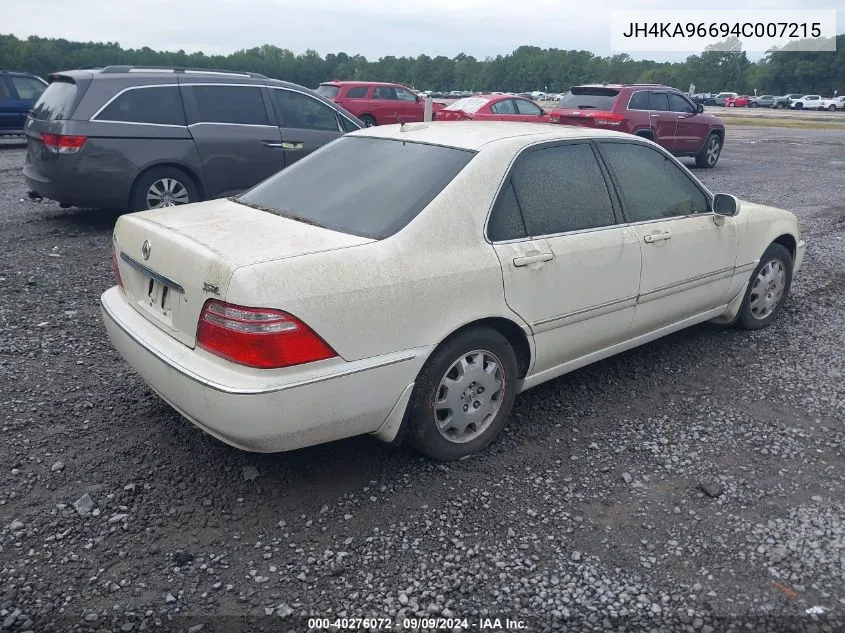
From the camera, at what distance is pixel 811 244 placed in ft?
28.4

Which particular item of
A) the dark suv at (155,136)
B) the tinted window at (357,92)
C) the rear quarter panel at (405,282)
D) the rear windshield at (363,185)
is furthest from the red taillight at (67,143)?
the tinted window at (357,92)

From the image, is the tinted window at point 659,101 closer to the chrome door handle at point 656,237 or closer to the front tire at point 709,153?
the front tire at point 709,153

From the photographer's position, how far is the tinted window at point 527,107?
16.5 m

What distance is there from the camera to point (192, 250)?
3098mm

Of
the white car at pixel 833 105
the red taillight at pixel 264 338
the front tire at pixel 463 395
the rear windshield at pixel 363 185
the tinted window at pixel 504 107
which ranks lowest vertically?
the front tire at pixel 463 395

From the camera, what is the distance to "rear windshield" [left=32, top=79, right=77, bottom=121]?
7797 millimetres

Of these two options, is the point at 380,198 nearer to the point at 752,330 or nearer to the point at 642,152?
the point at 642,152

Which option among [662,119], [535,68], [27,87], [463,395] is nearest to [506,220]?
[463,395]

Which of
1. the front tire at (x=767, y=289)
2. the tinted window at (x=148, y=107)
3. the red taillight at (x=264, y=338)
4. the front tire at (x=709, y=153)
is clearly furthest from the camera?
the front tire at (x=709, y=153)

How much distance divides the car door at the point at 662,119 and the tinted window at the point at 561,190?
1134 centimetres

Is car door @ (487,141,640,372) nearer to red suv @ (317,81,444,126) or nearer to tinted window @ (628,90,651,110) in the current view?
tinted window @ (628,90,651,110)

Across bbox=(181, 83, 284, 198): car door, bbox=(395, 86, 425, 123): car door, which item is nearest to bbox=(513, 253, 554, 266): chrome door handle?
bbox=(181, 83, 284, 198): car door

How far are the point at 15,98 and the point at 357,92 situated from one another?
305 inches

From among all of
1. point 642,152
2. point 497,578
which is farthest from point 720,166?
point 497,578
